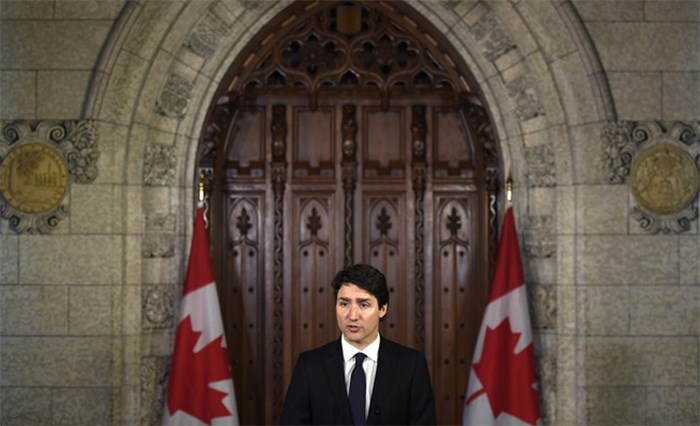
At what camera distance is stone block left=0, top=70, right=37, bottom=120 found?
570 cm

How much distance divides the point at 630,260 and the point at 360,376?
9.11 ft

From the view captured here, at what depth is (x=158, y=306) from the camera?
586 centimetres

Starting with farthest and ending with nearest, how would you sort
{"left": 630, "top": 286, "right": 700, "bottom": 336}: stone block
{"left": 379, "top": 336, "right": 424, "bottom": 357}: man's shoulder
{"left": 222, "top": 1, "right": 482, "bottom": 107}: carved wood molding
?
{"left": 222, "top": 1, "right": 482, "bottom": 107}: carved wood molding
{"left": 630, "top": 286, "right": 700, "bottom": 336}: stone block
{"left": 379, "top": 336, "right": 424, "bottom": 357}: man's shoulder

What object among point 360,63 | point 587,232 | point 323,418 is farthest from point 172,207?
point 323,418

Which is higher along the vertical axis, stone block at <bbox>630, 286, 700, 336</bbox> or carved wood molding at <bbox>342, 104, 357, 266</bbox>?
carved wood molding at <bbox>342, 104, 357, 266</bbox>

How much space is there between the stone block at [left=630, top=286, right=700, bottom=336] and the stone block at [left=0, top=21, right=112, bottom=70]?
10.2ft

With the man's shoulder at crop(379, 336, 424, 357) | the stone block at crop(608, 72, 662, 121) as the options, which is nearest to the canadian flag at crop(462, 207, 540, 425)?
the stone block at crop(608, 72, 662, 121)

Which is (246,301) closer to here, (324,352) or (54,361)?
(54,361)

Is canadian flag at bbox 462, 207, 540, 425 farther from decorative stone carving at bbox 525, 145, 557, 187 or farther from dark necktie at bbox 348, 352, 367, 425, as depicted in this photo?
dark necktie at bbox 348, 352, 367, 425

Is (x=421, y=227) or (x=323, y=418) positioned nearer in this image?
(x=323, y=418)

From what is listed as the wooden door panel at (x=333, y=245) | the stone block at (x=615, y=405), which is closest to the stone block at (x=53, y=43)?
the wooden door panel at (x=333, y=245)

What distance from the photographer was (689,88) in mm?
5801

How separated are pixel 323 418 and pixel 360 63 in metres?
3.30

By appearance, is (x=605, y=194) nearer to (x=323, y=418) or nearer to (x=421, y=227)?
(x=421, y=227)
